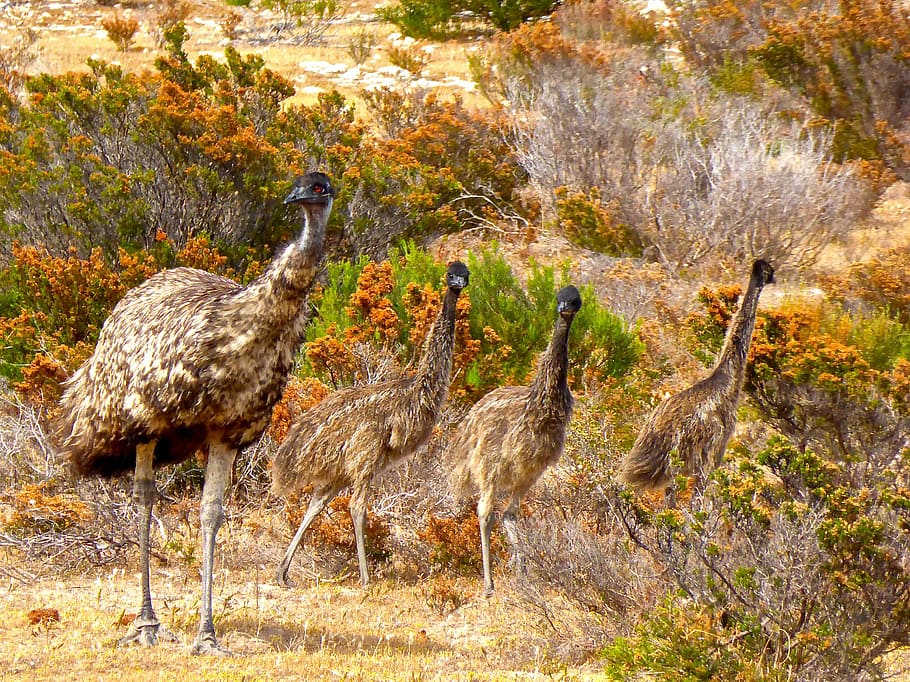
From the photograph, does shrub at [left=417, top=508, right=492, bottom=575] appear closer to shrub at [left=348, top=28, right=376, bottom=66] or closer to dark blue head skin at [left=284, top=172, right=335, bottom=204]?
dark blue head skin at [left=284, top=172, right=335, bottom=204]

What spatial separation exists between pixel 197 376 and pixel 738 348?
373 cm

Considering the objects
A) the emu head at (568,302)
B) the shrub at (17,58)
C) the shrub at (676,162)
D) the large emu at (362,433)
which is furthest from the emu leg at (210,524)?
the shrub at (17,58)

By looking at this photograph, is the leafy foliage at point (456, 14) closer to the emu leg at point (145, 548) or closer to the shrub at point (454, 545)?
the shrub at point (454, 545)

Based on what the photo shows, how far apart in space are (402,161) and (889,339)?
19.0 feet

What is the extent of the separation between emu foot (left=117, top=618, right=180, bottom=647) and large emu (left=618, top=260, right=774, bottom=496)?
300 cm

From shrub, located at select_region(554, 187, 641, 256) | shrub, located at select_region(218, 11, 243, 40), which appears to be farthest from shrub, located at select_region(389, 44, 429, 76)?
shrub, located at select_region(554, 187, 641, 256)

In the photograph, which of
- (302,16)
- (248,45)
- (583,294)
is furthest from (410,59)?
(583,294)

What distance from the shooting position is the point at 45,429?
331 inches

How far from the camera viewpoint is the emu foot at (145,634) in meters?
Result: 5.77

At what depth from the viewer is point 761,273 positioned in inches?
318

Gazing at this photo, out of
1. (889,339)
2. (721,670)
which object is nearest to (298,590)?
(721,670)

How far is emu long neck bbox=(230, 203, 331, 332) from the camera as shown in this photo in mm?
5277

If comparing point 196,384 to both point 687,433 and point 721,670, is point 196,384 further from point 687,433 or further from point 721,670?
point 687,433

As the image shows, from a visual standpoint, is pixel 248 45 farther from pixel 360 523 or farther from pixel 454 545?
pixel 360 523
